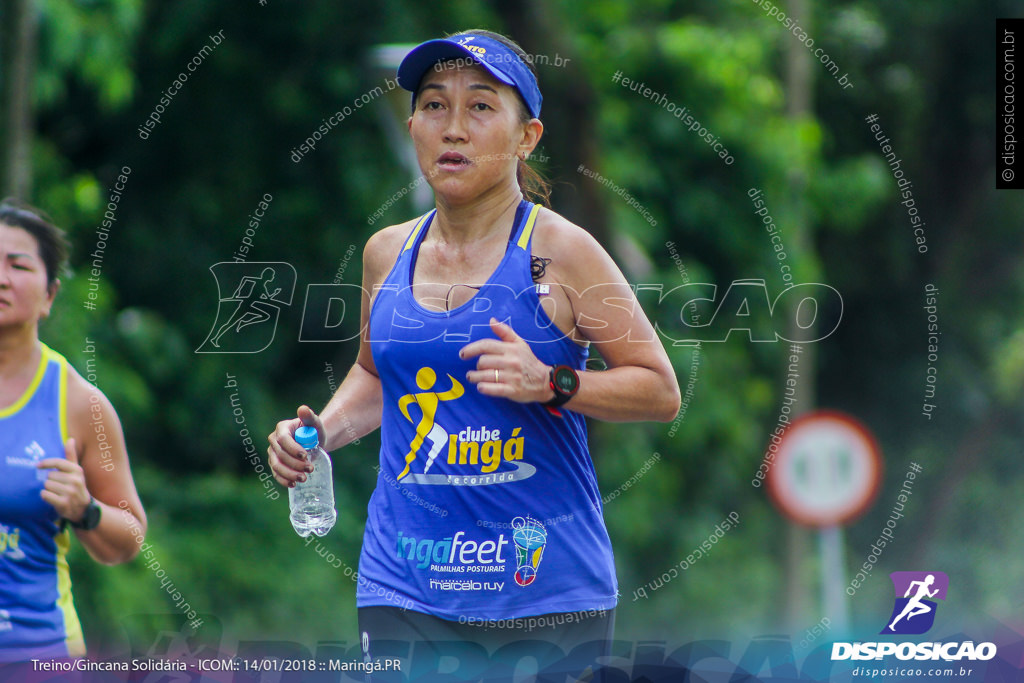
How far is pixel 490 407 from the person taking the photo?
2.63m

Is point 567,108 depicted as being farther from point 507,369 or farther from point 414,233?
point 507,369

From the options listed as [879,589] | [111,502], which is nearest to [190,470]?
[111,502]

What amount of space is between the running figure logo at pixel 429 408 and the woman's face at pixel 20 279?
104 cm

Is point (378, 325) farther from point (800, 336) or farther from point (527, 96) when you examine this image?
point (800, 336)

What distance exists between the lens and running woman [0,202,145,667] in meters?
2.86

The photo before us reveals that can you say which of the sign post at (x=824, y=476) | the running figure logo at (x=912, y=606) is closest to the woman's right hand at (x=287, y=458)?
the running figure logo at (x=912, y=606)

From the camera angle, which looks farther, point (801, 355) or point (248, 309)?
point (801, 355)

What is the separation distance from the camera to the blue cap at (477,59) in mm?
2650

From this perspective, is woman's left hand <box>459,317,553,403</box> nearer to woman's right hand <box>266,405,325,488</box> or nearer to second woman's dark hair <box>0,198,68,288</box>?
woman's right hand <box>266,405,325,488</box>

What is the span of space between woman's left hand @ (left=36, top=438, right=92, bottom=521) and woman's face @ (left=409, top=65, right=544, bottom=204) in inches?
43.7

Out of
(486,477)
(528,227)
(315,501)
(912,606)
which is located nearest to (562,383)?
(486,477)

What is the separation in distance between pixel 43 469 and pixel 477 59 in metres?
1.43

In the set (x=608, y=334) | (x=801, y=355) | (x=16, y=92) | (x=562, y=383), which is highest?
(x=16, y=92)

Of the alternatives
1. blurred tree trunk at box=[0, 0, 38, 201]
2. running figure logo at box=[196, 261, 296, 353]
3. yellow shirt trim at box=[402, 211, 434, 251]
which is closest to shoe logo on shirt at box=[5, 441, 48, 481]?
yellow shirt trim at box=[402, 211, 434, 251]
